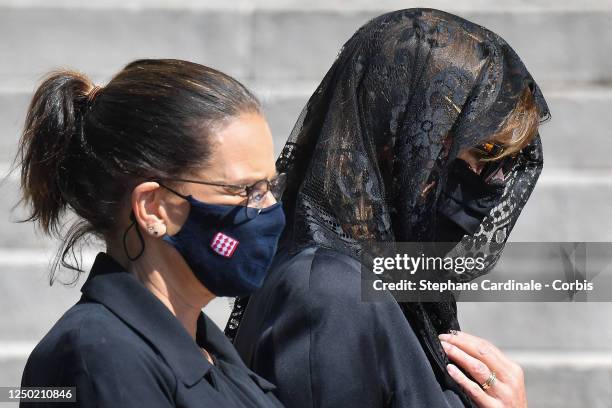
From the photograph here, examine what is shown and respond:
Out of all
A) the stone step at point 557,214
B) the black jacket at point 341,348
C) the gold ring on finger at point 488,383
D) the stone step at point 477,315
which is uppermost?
the black jacket at point 341,348

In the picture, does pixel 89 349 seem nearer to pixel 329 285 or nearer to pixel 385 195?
pixel 329 285

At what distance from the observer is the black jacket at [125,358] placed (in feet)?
5.19

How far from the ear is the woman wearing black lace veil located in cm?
35

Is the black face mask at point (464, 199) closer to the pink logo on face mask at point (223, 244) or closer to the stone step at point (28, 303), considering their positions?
the pink logo on face mask at point (223, 244)

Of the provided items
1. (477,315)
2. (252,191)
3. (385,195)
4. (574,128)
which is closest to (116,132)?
(252,191)

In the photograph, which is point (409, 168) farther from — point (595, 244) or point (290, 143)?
point (595, 244)

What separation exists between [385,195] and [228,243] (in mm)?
458

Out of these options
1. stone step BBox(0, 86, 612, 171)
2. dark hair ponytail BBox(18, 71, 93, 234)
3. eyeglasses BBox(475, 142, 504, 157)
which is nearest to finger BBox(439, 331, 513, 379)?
eyeglasses BBox(475, 142, 504, 157)

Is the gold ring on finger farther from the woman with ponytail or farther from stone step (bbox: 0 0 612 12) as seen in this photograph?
stone step (bbox: 0 0 612 12)

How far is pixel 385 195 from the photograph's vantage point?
2.15m

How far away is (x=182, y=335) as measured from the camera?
1772mm

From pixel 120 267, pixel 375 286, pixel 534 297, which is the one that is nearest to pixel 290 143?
pixel 375 286

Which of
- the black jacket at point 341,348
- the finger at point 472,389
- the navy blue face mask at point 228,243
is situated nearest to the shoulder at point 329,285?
the black jacket at point 341,348

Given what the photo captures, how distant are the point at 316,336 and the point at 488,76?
29.5 inches
